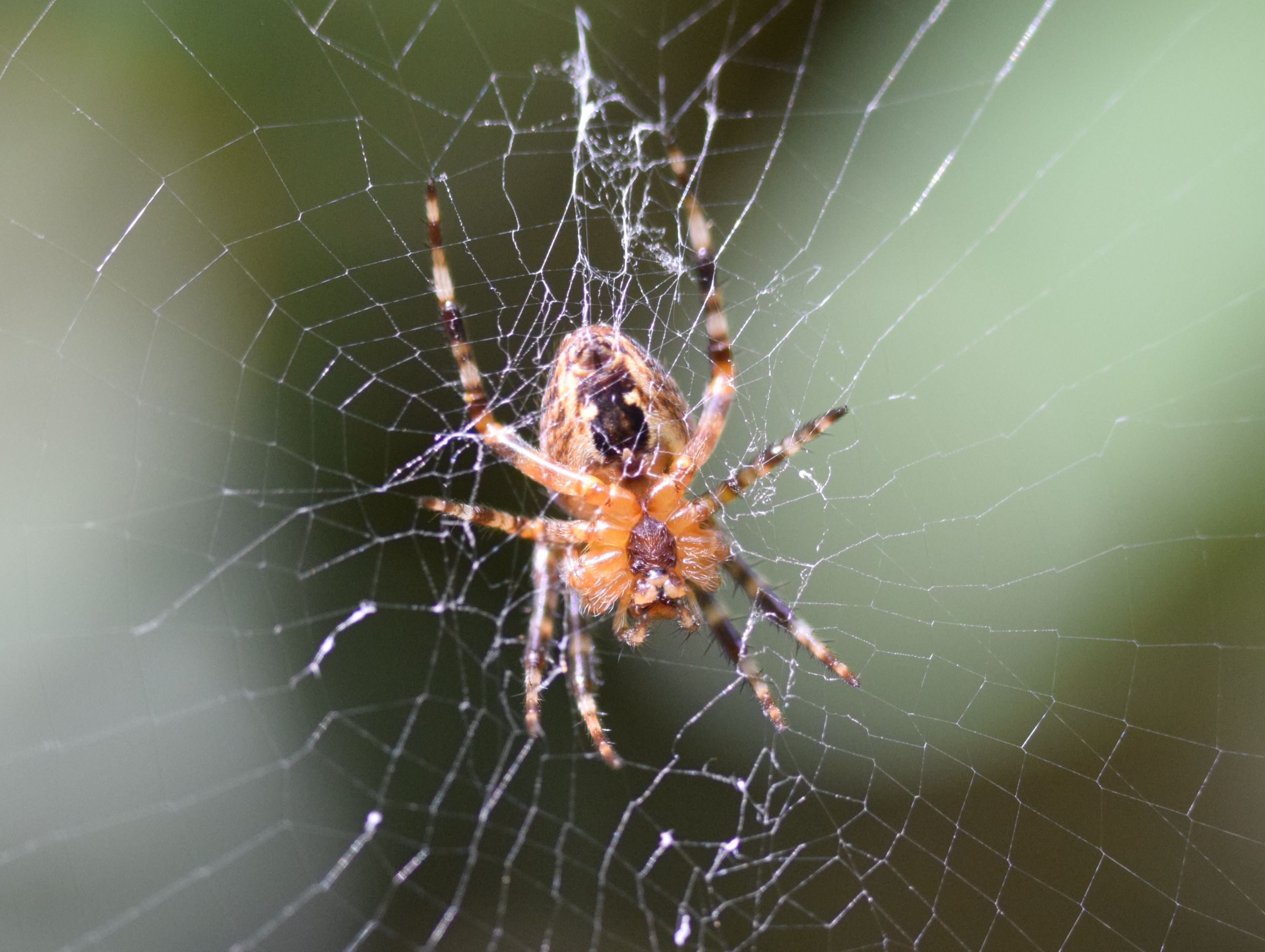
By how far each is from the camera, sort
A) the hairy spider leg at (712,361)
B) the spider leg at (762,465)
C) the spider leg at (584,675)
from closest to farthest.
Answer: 1. the spider leg at (762,465)
2. the hairy spider leg at (712,361)
3. the spider leg at (584,675)

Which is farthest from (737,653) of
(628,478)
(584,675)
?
(628,478)

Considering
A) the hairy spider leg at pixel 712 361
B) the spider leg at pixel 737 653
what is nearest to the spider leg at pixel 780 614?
the spider leg at pixel 737 653

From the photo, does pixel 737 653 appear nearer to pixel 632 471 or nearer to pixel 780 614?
pixel 780 614

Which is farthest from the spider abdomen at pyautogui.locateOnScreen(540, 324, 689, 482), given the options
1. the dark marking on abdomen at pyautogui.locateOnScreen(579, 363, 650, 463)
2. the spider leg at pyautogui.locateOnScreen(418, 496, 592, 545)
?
the spider leg at pyautogui.locateOnScreen(418, 496, 592, 545)

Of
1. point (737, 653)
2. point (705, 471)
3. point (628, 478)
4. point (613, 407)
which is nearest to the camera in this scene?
point (613, 407)

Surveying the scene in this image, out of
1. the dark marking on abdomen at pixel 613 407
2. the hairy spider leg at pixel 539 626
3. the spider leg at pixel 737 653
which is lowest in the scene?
the spider leg at pixel 737 653

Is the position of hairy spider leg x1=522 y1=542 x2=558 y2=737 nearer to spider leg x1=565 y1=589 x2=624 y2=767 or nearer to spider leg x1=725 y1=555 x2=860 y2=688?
spider leg x1=565 y1=589 x2=624 y2=767

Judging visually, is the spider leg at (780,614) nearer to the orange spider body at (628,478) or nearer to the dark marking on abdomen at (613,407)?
the orange spider body at (628,478)
